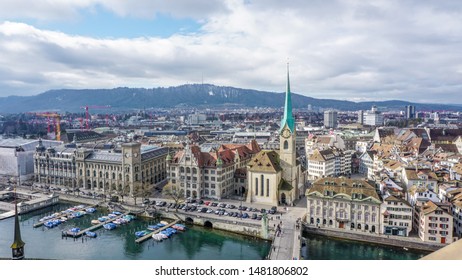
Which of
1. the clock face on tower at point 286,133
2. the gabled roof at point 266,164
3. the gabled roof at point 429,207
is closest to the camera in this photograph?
the gabled roof at point 429,207

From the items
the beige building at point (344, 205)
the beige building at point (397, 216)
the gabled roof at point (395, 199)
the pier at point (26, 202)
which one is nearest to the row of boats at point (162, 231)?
the beige building at point (344, 205)

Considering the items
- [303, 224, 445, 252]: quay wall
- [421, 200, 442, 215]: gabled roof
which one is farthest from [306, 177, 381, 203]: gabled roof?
[421, 200, 442, 215]: gabled roof

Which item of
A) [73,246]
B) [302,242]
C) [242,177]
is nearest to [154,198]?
[242,177]

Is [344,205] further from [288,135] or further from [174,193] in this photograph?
[174,193]

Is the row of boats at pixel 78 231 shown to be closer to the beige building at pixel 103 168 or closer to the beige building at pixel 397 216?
the beige building at pixel 103 168

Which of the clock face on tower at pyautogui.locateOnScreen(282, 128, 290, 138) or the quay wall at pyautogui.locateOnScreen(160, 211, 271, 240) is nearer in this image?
the quay wall at pyautogui.locateOnScreen(160, 211, 271, 240)

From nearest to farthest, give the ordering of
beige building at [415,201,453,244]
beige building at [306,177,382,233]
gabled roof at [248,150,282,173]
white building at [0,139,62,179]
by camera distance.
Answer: beige building at [415,201,453,244]
beige building at [306,177,382,233]
gabled roof at [248,150,282,173]
white building at [0,139,62,179]

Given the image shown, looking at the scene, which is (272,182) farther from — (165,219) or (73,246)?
(73,246)

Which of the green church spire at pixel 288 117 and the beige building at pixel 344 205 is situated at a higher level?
the green church spire at pixel 288 117

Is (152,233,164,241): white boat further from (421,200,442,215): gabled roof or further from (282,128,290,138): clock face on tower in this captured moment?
(421,200,442,215): gabled roof
